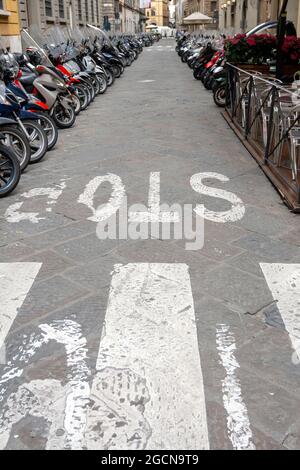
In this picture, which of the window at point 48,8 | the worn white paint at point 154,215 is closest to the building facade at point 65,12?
the window at point 48,8

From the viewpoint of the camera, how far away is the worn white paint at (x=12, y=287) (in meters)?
3.02

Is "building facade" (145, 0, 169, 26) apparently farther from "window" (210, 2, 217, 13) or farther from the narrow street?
the narrow street

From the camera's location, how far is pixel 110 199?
518 centimetres

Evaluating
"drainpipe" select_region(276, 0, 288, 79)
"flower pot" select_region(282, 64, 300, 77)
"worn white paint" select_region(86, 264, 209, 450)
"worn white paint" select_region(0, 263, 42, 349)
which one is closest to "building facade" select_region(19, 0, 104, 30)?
"flower pot" select_region(282, 64, 300, 77)

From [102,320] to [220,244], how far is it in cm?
142

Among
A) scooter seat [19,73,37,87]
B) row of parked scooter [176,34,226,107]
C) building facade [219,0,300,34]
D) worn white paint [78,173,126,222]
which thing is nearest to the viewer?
worn white paint [78,173,126,222]

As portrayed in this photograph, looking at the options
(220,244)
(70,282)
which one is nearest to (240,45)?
(220,244)

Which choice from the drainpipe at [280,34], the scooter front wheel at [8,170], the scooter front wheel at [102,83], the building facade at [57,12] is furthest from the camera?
the building facade at [57,12]

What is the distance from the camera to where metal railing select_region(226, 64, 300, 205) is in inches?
209

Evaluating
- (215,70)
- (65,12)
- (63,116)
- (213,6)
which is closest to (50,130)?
(63,116)

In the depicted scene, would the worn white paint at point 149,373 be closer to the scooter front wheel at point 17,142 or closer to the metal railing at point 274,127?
the metal railing at point 274,127

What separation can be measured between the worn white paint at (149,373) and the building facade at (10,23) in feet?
41.4

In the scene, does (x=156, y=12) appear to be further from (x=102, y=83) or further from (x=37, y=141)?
(x=37, y=141)

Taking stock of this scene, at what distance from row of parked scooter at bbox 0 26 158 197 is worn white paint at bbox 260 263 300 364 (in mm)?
2793
